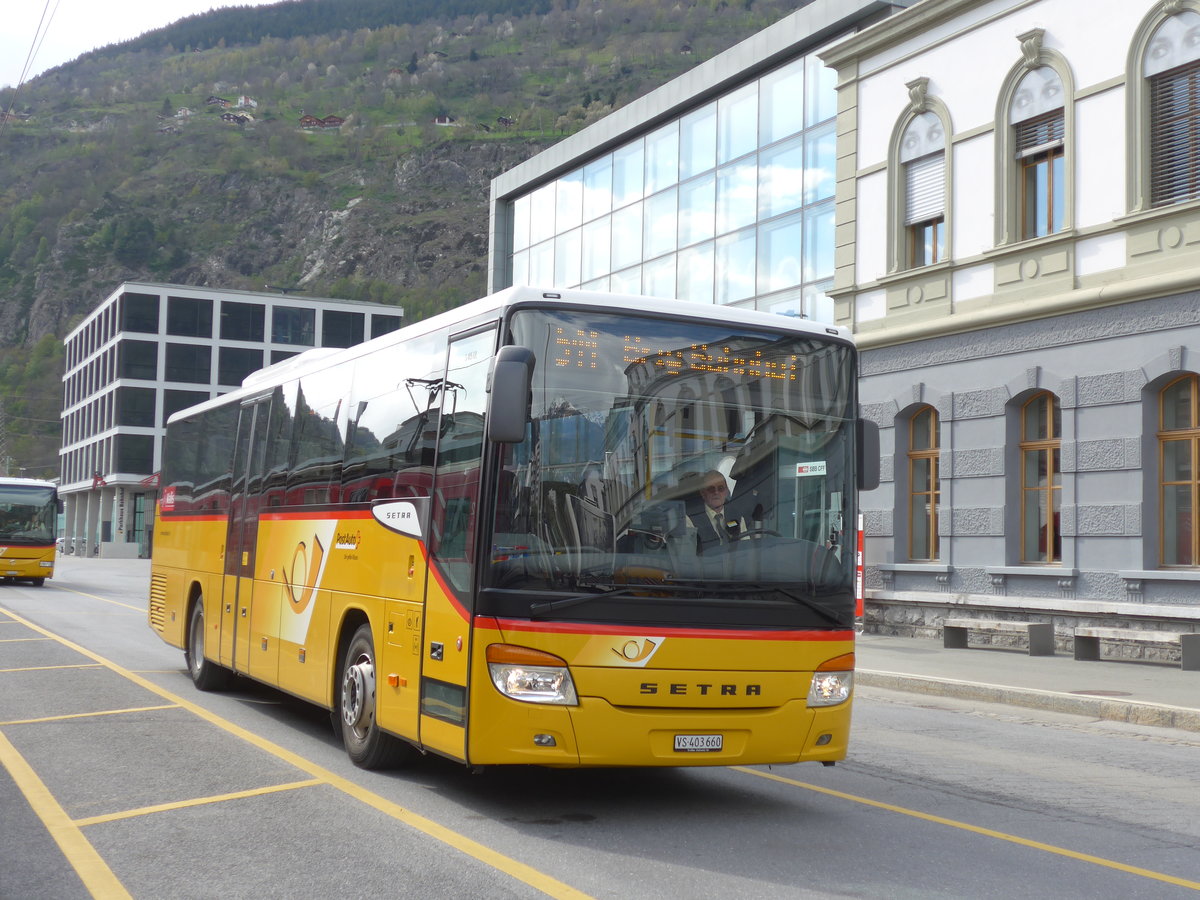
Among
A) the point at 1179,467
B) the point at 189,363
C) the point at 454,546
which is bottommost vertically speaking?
the point at 454,546

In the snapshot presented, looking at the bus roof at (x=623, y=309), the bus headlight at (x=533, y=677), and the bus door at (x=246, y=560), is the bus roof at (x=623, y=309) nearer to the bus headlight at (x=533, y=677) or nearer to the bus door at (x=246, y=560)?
the bus headlight at (x=533, y=677)

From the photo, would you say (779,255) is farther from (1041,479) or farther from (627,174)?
(1041,479)

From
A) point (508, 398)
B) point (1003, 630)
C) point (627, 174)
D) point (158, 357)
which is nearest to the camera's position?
point (508, 398)

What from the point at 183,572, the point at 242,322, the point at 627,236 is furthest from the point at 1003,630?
the point at 242,322

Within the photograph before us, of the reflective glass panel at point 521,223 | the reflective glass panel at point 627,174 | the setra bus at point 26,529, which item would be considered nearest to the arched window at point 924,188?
the reflective glass panel at point 627,174

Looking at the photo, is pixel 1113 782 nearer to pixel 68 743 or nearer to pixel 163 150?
pixel 68 743

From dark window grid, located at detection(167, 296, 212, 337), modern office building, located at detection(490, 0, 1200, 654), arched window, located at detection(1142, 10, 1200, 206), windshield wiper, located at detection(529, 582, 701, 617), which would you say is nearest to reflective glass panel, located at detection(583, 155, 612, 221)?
modern office building, located at detection(490, 0, 1200, 654)

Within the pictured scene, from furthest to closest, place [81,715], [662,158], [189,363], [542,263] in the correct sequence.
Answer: [189,363] → [542,263] → [662,158] → [81,715]

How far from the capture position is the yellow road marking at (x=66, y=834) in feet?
18.9

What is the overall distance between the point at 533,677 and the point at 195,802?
207 centimetres

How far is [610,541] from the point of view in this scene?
23.2 ft

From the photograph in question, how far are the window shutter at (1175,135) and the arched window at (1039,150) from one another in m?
1.48

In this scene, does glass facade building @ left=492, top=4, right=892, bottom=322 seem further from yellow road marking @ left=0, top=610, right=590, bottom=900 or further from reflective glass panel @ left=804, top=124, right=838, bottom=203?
yellow road marking @ left=0, top=610, right=590, bottom=900

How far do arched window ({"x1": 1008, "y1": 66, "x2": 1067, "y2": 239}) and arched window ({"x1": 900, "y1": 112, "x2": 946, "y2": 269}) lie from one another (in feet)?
5.03
